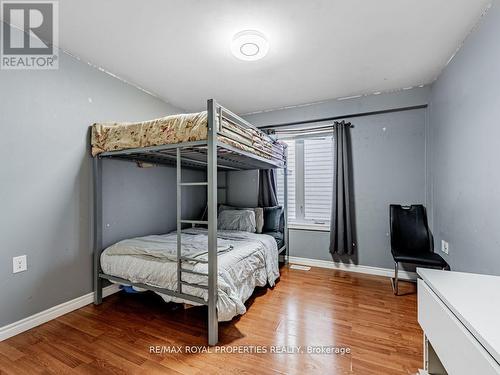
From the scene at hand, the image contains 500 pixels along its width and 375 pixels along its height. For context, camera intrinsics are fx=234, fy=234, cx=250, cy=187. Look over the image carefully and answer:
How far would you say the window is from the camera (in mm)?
3398

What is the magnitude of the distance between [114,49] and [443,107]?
10.6 ft

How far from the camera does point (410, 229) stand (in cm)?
280

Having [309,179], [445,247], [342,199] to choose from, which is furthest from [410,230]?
[309,179]

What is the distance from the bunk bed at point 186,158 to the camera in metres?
1.73

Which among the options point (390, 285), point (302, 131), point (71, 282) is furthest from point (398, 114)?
point (71, 282)

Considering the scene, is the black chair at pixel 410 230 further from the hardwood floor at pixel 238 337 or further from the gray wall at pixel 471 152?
the hardwood floor at pixel 238 337

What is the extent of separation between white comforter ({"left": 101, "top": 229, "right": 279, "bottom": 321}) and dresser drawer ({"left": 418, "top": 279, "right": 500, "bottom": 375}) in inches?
48.4

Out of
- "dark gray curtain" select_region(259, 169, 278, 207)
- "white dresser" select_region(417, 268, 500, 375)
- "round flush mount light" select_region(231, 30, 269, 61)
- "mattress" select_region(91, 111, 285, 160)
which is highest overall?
"round flush mount light" select_region(231, 30, 269, 61)

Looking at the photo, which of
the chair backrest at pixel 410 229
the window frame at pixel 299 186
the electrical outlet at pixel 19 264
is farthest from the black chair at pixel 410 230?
the electrical outlet at pixel 19 264

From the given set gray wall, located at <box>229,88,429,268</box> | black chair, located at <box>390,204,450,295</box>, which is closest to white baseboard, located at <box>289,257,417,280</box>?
gray wall, located at <box>229,88,429,268</box>

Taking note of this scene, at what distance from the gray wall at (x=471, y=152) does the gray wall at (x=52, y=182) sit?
10.6 ft

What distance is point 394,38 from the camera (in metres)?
1.94

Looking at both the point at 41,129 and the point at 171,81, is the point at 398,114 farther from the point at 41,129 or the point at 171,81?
the point at 41,129

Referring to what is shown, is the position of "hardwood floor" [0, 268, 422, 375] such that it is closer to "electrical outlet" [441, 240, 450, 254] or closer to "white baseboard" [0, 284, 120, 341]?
"white baseboard" [0, 284, 120, 341]
